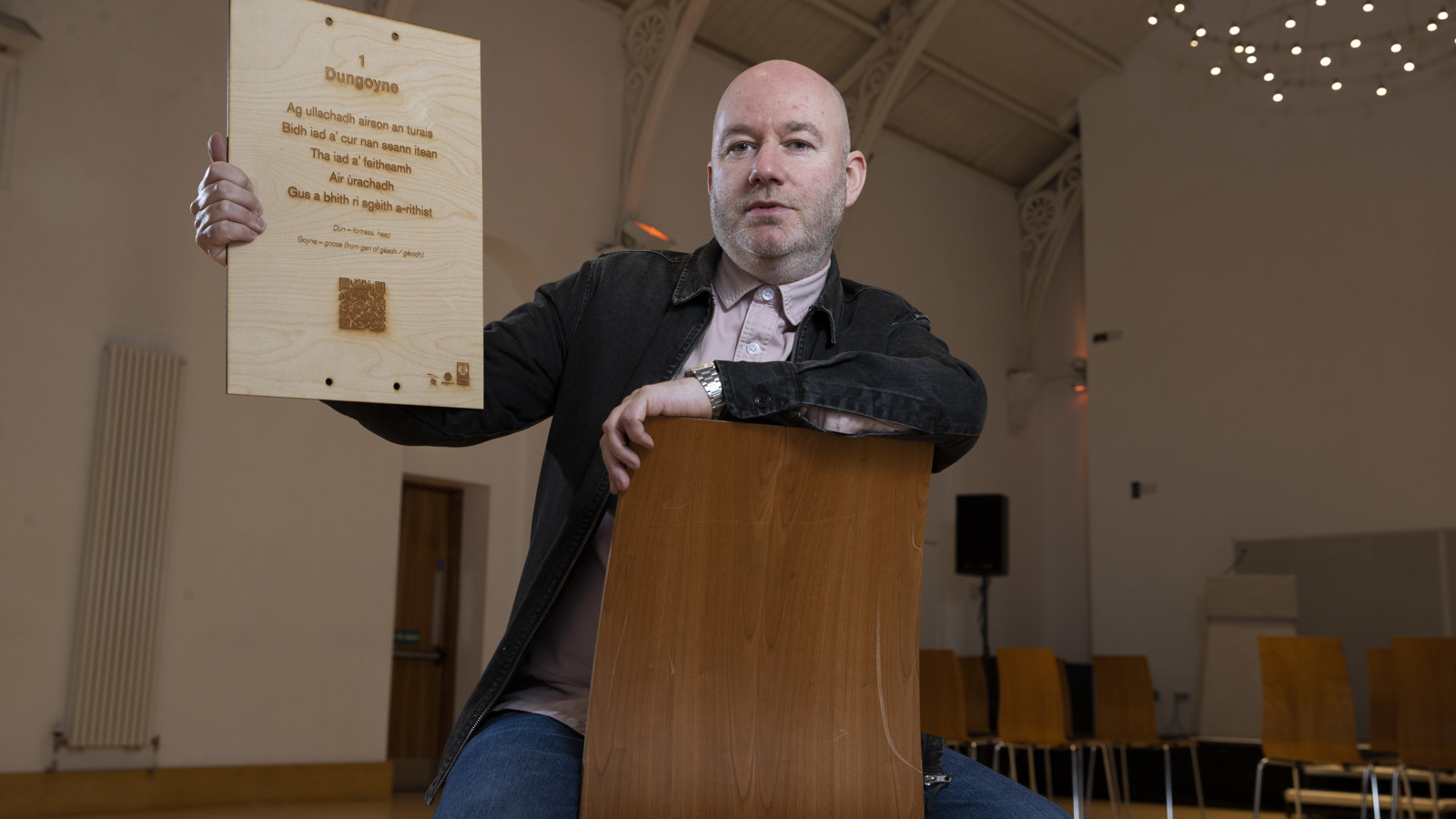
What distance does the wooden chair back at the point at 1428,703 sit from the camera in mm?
4707

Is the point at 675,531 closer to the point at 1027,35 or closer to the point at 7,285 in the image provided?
the point at 7,285

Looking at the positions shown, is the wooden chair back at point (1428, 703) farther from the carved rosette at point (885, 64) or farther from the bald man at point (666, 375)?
the carved rosette at point (885, 64)

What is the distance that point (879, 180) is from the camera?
1161 cm

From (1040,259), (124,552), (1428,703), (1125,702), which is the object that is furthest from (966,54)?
(124,552)

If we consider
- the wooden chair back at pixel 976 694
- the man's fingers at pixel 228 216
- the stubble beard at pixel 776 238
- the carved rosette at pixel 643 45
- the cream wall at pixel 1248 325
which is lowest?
the wooden chair back at pixel 976 694

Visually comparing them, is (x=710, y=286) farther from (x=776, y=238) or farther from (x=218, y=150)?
(x=218, y=150)

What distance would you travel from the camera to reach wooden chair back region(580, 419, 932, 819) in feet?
3.77

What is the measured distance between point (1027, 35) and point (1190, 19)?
1.73 m

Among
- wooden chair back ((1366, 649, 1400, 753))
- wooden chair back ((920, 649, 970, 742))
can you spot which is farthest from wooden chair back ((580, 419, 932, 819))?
wooden chair back ((920, 649, 970, 742))

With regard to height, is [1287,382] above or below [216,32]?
below

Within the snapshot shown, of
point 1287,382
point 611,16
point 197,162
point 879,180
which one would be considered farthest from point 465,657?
point 1287,382

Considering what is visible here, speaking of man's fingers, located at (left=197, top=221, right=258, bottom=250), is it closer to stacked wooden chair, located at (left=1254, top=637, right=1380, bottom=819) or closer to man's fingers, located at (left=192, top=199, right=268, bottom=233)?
man's fingers, located at (left=192, top=199, right=268, bottom=233)

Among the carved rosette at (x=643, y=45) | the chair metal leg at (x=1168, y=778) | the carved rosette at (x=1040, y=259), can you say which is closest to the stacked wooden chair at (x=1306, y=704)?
the chair metal leg at (x=1168, y=778)

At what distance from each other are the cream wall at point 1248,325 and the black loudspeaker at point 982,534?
5.36ft
